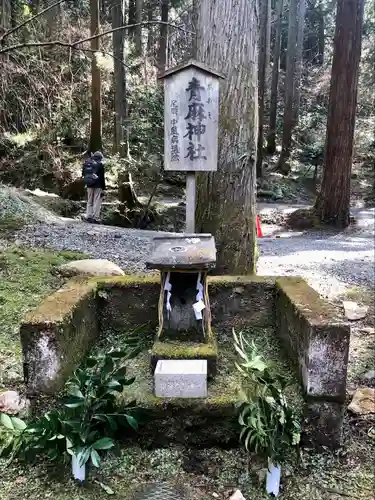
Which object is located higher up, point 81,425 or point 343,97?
point 343,97

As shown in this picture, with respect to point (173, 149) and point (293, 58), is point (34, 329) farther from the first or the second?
point (293, 58)

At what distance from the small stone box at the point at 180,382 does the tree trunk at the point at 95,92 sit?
9039 mm

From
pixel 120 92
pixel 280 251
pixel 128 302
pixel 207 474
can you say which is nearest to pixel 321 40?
pixel 120 92

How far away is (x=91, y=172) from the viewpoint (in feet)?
32.7

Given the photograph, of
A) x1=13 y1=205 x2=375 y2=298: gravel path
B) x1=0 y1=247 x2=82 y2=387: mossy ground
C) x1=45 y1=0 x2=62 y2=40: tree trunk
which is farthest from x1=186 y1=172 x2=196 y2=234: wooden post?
x1=45 y1=0 x2=62 y2=40: tree trunk

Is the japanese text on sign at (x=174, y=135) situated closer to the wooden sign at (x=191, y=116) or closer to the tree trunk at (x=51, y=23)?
the wooden sign at (x=191, y=116)

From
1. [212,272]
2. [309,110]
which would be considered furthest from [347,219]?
[309,110]

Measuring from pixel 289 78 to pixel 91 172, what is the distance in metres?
12.0

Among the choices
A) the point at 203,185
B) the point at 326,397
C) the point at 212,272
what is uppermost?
the point at 203,185

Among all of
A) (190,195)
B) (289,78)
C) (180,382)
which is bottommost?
(180,382)

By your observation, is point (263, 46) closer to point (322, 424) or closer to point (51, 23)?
point (51, 23)

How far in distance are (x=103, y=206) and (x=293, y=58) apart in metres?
11.1

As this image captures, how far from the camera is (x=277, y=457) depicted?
223 cm

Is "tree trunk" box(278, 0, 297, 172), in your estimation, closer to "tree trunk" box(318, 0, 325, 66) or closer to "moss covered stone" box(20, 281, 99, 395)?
"tree trunk" box(318, 0, 325, 66)
